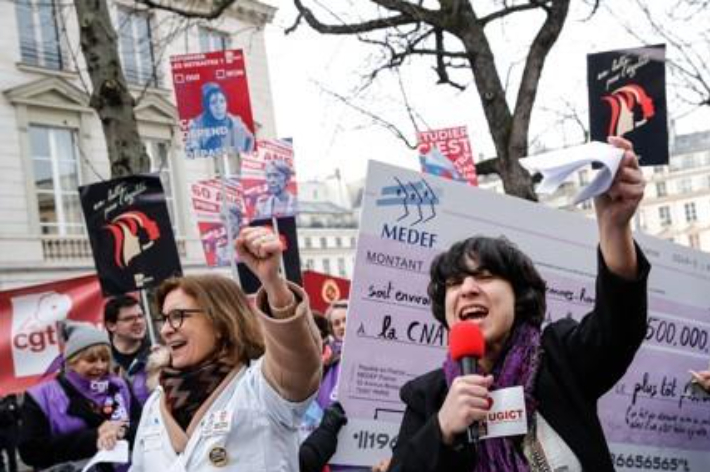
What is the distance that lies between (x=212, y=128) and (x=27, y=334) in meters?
3.59

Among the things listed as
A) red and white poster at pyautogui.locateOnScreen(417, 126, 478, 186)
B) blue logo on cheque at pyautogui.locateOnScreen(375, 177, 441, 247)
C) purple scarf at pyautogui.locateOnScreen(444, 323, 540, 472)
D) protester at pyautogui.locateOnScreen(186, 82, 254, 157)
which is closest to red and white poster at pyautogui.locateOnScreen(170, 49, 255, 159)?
protester at pyautogui.locateOnScreen(186, 82, 254, 157)

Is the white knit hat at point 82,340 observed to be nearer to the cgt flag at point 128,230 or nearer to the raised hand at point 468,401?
the cgt flag at point 128,230

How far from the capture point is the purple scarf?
2053 mm

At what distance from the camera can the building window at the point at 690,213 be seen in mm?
100500

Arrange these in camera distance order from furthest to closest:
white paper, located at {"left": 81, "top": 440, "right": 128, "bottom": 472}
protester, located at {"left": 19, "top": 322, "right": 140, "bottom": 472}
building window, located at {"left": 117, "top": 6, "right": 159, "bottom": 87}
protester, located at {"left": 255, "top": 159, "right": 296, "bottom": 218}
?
building window, located at {"left": 117, "top": 6, "right": 159, "bottom": 87} < protester, located at {"left": 255, "top": 159, "right": 296, "bottom": 218} < protester, located at {"left": 19, "top": 322, "right": 140, "bottom": 472} < white paper, located at {"left": 81, "top": 440, "right": 128, "bottom": 472}

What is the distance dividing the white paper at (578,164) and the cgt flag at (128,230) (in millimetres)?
5370

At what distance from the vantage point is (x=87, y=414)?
4.45m

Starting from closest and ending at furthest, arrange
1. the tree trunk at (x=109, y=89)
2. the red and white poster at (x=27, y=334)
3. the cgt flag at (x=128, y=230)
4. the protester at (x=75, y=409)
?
the protester at (x=75, y=409) → the cgt flag at (x=128, y=230) → the tree trunk at (x=109, y=89) → the red and white poster at (x=27, y=334)

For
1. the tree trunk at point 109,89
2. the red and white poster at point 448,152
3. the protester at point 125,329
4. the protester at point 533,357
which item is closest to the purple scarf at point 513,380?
the protester at point 533,357

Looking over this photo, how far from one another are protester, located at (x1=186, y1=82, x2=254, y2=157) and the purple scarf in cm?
506

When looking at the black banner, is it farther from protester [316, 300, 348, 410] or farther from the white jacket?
the white jacket

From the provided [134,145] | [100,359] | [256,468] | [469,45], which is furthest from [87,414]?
[469,45]

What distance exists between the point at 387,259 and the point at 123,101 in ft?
17.7

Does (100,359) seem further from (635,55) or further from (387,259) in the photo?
(635,55)
